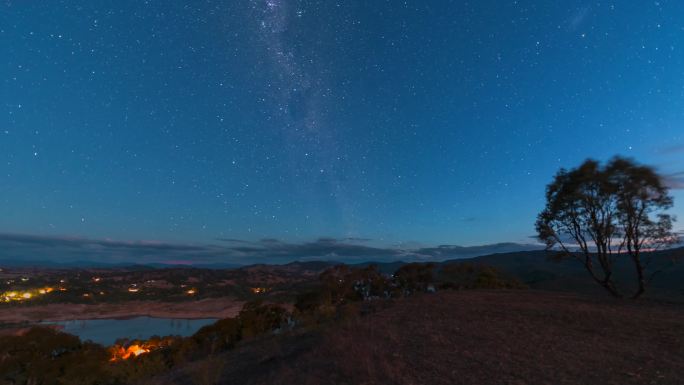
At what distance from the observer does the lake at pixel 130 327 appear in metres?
55.5

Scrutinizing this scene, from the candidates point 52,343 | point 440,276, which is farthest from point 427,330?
point 440,276

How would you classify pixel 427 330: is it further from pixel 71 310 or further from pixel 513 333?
pixel 71 310

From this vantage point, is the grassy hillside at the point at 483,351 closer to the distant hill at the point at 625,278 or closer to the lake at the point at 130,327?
the distant hill at the point at 625,278

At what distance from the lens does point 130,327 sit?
6303cm

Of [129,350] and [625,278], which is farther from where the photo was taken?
[625,278]

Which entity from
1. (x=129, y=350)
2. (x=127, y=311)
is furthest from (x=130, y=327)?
(x=129, y=350)

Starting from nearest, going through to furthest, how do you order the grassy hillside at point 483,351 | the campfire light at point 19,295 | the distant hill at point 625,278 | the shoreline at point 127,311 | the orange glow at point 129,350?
the grassy hillside at point 483,351
the distant hill at point 625,278
the orange glow at point 129,350
the shoreline at point 127,311
the campfire light at point 19,295

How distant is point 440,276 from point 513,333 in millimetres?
28619

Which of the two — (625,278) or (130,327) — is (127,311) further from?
(625,278)

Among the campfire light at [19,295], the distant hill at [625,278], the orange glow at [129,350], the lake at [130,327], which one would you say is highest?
the distant hill at [625,278]

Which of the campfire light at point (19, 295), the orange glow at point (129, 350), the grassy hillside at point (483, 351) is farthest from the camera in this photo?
the campfire light at point (19, 295)

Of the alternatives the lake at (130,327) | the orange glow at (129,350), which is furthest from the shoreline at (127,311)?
the orange glow at (129,350)

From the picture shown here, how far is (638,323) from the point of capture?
11.4 m

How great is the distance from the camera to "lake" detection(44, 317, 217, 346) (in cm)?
5553
